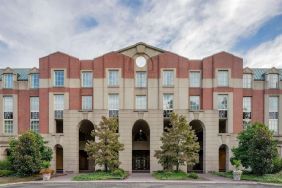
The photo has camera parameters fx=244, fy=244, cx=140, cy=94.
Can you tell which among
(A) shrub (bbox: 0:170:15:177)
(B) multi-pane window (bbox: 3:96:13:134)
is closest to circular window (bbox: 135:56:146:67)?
(B) multi-pane window (bbox: 3:96:13:134)

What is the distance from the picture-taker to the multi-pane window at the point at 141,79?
1484 inches

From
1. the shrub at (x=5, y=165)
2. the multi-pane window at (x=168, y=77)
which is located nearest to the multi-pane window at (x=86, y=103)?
the multi-pane window at (x=168, y=77)

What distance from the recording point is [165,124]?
3906 cm

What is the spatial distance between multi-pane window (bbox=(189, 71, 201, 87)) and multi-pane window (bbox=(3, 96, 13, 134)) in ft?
98.5

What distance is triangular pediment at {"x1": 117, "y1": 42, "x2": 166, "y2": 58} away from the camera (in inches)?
1487

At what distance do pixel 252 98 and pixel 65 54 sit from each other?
31.1 m

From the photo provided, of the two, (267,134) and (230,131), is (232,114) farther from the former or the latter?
(267,134)

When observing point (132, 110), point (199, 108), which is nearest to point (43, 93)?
point (132, 110)

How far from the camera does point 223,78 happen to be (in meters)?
37.9

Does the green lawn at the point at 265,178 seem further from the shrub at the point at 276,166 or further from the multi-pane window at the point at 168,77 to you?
the multi-pane window at the point at 168,77

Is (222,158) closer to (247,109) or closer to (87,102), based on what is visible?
(247,109)

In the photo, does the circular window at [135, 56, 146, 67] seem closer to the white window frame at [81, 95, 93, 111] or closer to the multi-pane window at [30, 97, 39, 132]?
the white window frame at [81, 95, 93, 111]

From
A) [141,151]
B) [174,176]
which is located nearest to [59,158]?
[141,151]

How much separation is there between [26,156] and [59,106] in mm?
10259
